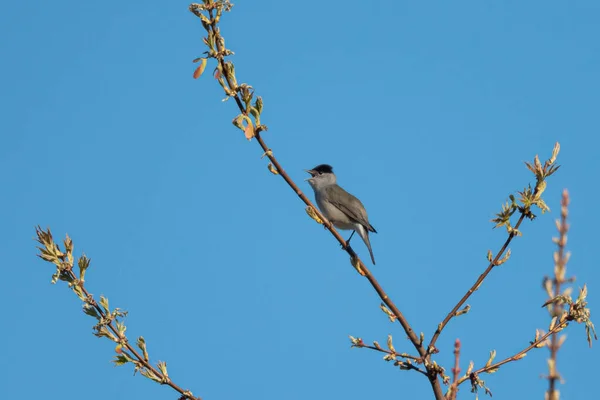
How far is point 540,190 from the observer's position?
3564 millimetres

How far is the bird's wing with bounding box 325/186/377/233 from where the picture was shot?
11000 mm

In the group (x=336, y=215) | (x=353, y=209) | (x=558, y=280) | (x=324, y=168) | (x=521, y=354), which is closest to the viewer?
(x=558, y=280)

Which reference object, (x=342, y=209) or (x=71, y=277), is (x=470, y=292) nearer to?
(x=71, y=277)

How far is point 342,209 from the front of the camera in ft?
37.0

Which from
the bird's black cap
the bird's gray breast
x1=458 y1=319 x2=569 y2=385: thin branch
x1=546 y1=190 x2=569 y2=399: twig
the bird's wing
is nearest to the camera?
x1=546 y1=190 x2=569 y2=399: twig

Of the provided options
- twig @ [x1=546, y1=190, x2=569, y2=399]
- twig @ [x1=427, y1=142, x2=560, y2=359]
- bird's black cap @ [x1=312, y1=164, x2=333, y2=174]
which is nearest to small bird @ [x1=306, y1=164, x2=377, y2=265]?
bird's black cap @ [x1=312, y1=164, x2=333, y2=174]

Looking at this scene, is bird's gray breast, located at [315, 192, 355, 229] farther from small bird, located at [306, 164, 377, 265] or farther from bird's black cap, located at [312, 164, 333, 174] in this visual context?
bird's black cap, located at [312, 164, 333, 174]

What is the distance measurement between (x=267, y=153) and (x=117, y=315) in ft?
3.45

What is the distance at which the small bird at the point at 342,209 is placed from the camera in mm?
11070

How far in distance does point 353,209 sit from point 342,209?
0.58 ft

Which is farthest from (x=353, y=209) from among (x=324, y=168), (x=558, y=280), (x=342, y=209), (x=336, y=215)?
(x=558, y=280)

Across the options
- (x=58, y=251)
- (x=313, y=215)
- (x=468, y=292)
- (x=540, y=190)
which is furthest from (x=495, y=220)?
(x=58, y=251)

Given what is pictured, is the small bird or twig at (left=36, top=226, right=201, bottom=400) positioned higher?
Result: the small bird

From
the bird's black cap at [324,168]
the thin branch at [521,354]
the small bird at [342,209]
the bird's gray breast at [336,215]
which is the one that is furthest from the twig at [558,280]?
the bird's black cap at [324,168]
